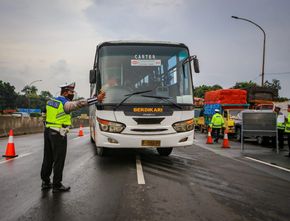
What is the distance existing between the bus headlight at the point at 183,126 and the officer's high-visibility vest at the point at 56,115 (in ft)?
10.8

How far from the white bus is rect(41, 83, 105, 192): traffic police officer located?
2.32m

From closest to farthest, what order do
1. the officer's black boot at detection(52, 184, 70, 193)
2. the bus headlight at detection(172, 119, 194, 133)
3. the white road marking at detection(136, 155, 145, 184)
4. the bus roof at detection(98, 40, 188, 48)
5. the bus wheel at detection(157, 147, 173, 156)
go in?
the officer's black boot at detection(52, 184, 70, 193) < the white road marking at detection(136, 155, 145, 184) < the bus headlight at detection(172, 119, 194, 133) < the bus roof at detection(98, 40, 188, 48) < the bus wheel at detection(157, 147, 173, 156)

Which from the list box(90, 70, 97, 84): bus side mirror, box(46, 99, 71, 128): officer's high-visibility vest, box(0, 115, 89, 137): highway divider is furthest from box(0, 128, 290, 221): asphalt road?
box(0, 115, 89, 137): highway divider

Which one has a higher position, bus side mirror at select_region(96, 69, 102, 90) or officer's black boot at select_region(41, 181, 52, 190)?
bus side mirror at select_region(96, 69, 102, 90)

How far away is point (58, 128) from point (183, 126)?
12.0 ft

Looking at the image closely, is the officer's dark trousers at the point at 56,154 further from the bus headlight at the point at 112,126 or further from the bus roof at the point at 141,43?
the bus roof at the point at 141,43

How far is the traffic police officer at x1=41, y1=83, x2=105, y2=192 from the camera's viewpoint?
5633 millimetres

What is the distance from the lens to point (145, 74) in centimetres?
877

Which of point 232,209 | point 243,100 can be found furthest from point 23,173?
point 243,100

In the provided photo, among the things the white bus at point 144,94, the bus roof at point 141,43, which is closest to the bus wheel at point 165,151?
the white bus at point 144,94

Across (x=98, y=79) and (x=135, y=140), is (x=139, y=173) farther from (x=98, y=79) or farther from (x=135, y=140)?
(x=98, y=79)

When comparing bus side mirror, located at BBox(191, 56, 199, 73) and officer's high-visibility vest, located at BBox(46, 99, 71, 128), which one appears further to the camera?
bus side mirror, located at BBox(191, 56, 199, 73)

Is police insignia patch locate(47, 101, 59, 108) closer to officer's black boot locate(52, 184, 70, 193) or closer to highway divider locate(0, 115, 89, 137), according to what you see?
officer's black boot locate(52, 184, 70, 193)

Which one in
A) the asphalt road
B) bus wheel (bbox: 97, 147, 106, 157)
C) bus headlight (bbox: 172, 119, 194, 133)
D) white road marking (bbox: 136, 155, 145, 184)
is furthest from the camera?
bus wheel (bbox: 97, 147, 106, 157)
